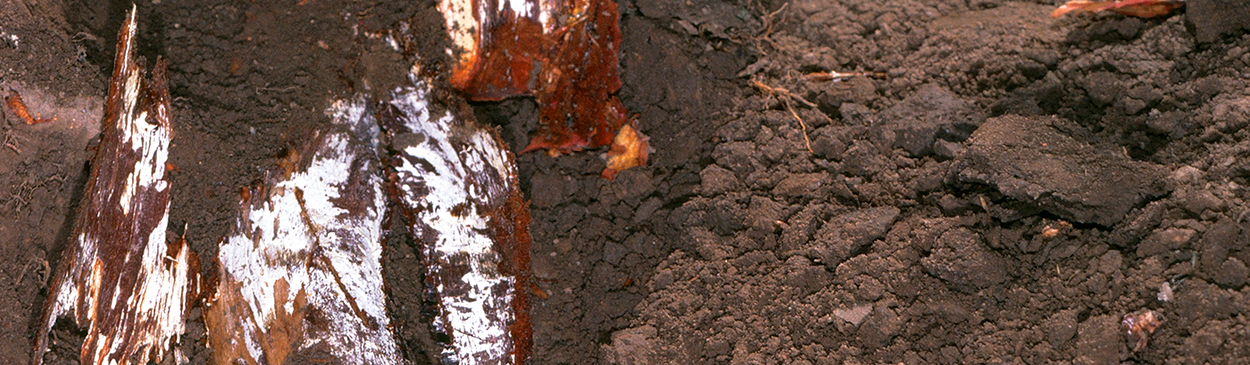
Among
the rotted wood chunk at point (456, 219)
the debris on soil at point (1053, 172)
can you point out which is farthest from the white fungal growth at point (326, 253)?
the debris on soil at point (1053, 172)

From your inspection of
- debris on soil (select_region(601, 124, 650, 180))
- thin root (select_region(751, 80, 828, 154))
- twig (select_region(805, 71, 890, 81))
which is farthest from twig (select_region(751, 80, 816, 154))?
debris on soil (select_region(601, 124, 650, 180))

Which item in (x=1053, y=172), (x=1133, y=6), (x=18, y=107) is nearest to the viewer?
(x=1053, y=172)

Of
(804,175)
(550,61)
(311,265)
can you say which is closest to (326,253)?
(311,265)

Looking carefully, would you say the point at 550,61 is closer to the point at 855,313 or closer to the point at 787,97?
the point at 787,97

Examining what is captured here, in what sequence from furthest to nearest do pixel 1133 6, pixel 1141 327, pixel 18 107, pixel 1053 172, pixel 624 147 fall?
pixel 624 147 < pixel 1133 6 < pixel 18 107 < pixel 1053 172 < pixel 1141 327

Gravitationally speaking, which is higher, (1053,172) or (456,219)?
(456,219)

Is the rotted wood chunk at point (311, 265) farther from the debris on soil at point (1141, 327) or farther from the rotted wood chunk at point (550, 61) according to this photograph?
the debris on soil at point (1141, 327)
